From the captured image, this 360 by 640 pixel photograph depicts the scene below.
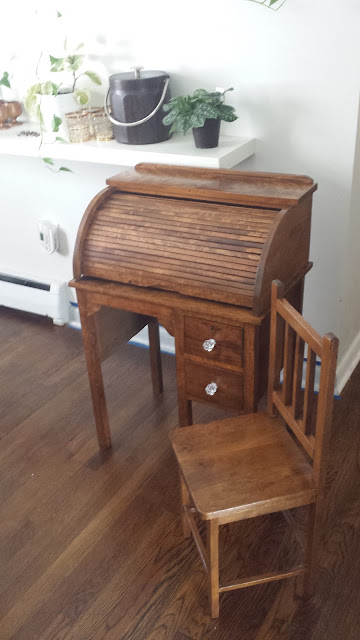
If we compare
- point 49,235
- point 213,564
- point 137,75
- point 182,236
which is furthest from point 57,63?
point 213,564

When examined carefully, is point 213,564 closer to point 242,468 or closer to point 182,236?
point 242,468

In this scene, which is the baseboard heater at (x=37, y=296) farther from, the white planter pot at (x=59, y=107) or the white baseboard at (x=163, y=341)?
the white planter pot at (x=59, y=107)

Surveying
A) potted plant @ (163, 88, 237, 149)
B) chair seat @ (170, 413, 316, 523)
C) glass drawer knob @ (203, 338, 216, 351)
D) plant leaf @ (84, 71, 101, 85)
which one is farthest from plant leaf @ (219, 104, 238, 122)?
chair seat @ (170, 413, 316, 523)

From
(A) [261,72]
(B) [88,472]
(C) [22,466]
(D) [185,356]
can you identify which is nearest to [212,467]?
(D) [185,356]

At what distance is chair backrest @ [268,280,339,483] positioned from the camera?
144 cm

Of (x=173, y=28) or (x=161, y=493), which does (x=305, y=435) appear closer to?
(x=161, y=493)

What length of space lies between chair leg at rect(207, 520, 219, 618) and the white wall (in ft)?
4.11

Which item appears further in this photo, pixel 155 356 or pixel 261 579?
pixel 155 356

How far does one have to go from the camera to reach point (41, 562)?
1.91m

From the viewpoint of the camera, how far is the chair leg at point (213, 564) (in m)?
1.54

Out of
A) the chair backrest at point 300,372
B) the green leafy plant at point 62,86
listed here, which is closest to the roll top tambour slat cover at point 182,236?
the chair backrest at point 300,372

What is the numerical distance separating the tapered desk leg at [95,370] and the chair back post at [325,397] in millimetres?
951

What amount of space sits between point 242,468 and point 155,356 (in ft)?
3.44

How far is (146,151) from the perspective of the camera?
7.39 ft
